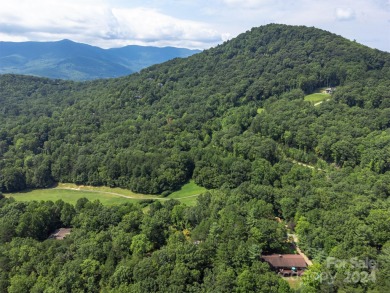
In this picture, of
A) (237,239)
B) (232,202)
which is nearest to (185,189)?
(232,202)

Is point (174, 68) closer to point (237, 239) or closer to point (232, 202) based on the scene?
point (232, 202)

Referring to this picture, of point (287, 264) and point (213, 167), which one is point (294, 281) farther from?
point (213, 167)

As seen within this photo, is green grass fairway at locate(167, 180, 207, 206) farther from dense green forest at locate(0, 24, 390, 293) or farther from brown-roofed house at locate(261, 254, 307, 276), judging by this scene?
brown-roofed house at locate(261, 254, 307, 276)

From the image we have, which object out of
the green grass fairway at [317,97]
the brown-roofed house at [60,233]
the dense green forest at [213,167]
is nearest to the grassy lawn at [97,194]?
the dense green forest at [213,167]

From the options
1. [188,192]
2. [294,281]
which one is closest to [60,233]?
[188,192]

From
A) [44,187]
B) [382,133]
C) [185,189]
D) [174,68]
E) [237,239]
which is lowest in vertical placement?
[44,187]

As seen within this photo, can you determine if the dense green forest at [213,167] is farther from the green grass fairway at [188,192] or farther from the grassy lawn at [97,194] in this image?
the green grass fairway at [188,192]
